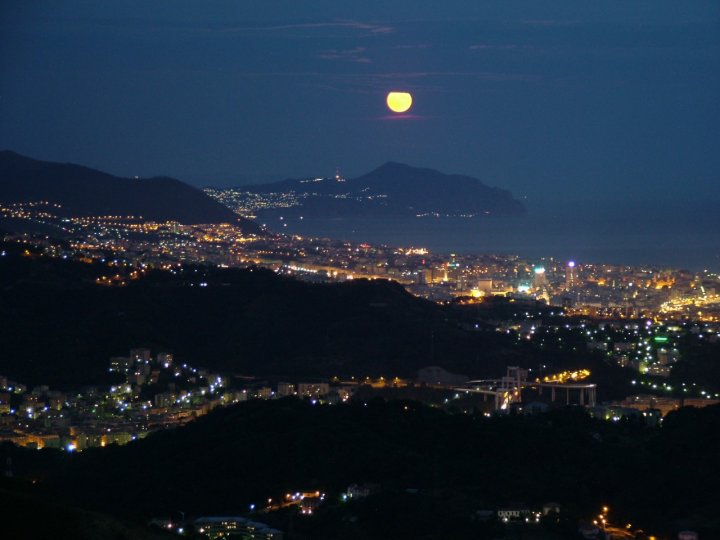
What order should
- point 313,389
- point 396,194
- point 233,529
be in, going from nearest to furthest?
point 233,529 → point 313,389 → point 396,194

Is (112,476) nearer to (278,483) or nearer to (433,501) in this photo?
(278,483)

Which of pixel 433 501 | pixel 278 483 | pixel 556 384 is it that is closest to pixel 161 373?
pixel 556 384

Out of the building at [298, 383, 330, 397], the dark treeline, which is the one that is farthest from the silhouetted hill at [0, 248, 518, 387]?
the building at [298, 383, 330, 397]

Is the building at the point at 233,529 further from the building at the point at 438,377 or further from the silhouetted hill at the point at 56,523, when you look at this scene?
the building at the point at 438,377

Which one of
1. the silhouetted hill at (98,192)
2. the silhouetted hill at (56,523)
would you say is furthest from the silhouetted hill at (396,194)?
the silhouetted hill at (56,523)

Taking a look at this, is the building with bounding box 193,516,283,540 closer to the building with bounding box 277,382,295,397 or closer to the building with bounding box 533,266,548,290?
the building with bounding box 277,382,295,397

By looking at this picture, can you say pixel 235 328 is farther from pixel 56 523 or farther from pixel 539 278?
pixel 56 523

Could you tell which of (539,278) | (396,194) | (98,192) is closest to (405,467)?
(539,278)
